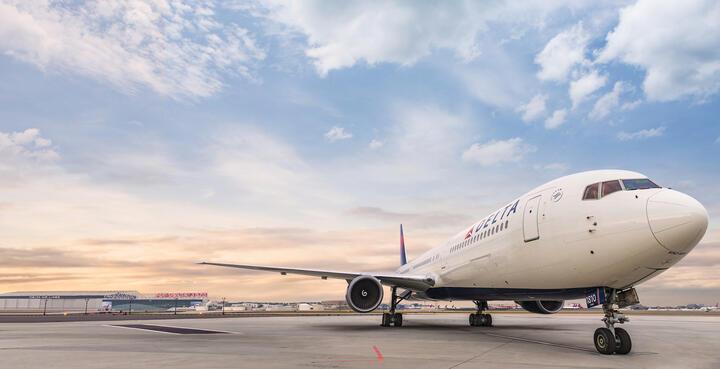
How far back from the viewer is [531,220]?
10.3 meters

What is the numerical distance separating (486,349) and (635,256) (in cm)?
374

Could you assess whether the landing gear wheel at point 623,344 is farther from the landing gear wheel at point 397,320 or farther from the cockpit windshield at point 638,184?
the landing gear wheel at point 397,320

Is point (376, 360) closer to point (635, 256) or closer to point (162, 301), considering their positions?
point (635, 256)

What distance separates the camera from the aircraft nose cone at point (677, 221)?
7355 mm

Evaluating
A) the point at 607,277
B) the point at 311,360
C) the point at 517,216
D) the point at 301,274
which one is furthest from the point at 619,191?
the point at 301,274

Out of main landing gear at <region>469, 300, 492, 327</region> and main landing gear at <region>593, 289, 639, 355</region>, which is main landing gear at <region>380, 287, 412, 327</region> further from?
main landing gear at <region>593, 289, 639, 355</region>

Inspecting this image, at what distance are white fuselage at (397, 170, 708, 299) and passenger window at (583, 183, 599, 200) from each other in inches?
3.0

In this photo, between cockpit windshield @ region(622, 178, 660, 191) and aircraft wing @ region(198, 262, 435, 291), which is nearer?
cockpit windshield @ region(622, 178, 660, 191)

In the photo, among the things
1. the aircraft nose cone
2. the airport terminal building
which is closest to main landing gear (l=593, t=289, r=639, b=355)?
the aircraft nose cone

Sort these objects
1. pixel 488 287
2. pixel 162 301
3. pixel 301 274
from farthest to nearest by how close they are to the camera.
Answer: pixel 162 301 < pixel 301 274 < pixel 488 287

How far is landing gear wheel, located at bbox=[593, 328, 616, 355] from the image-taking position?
850 centimetres

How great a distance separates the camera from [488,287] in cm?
1322

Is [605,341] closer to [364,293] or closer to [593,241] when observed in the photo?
[593,241]

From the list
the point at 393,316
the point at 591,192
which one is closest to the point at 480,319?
the point at 393,316
